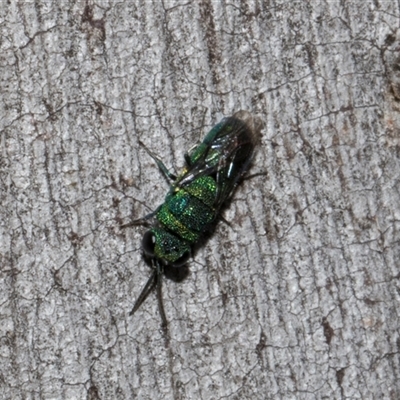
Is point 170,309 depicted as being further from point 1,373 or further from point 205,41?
point 205,41

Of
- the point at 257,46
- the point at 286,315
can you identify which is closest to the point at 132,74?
the point at 257,46

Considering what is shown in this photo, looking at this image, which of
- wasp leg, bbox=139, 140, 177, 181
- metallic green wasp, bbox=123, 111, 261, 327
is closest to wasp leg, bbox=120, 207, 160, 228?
metallic green wasp, bbox=123, 111, 261, 327

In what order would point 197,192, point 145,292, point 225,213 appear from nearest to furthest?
point 145,292, point 225,213, point 197,192

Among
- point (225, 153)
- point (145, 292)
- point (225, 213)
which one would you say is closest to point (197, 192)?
point (225, 153)

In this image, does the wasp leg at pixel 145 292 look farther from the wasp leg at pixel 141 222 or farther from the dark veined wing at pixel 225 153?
the dark veined wing at pixel 225 153

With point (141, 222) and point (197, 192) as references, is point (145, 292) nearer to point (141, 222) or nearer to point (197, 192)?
point (141, 222)

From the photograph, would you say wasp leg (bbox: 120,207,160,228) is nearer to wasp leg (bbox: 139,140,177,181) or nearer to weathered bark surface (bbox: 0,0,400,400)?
weathered bark surface (bbox: 0,0,400,400)

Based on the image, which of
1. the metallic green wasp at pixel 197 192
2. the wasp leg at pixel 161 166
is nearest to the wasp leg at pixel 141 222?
the metallic green wasp at pixel 197 192
